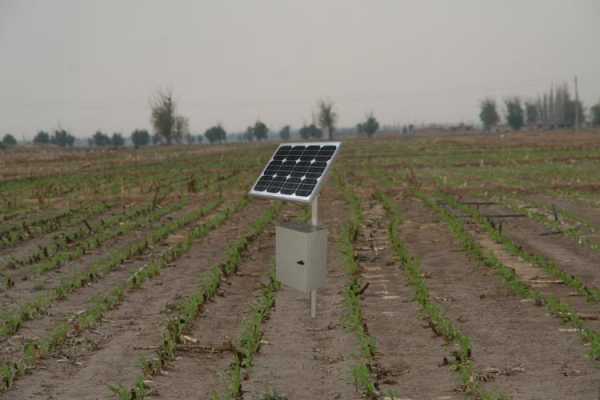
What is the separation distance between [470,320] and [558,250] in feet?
17.7

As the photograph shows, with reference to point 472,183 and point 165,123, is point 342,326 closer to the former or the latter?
point 472,183

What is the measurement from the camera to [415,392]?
19.8ft

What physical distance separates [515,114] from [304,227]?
458 feet

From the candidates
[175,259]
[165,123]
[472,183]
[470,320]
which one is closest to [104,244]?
[175,259]

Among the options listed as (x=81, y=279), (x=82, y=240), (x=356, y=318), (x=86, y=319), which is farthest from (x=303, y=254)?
(x=82, y=240)

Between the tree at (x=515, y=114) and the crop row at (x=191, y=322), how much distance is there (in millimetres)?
132960

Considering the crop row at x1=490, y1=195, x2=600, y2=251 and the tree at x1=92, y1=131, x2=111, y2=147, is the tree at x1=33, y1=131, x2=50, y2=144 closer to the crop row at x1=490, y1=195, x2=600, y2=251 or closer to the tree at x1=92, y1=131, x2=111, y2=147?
the tree at x1=92, y1=131, x2=111, y2=147

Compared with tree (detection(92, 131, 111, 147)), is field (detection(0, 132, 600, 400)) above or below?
below

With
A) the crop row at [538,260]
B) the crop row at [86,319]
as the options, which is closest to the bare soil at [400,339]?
the crop row at [538,260]

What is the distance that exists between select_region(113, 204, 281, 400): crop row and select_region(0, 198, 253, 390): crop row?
3.53 feet

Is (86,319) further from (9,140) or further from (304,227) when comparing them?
(9,140)

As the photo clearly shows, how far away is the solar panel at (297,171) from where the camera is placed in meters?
7.90

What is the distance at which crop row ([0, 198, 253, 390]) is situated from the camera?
6.81 metres

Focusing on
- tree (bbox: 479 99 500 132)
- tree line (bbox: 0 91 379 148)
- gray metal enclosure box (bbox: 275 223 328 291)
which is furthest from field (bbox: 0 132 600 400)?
tree (bbox: 479 99 500 132)
